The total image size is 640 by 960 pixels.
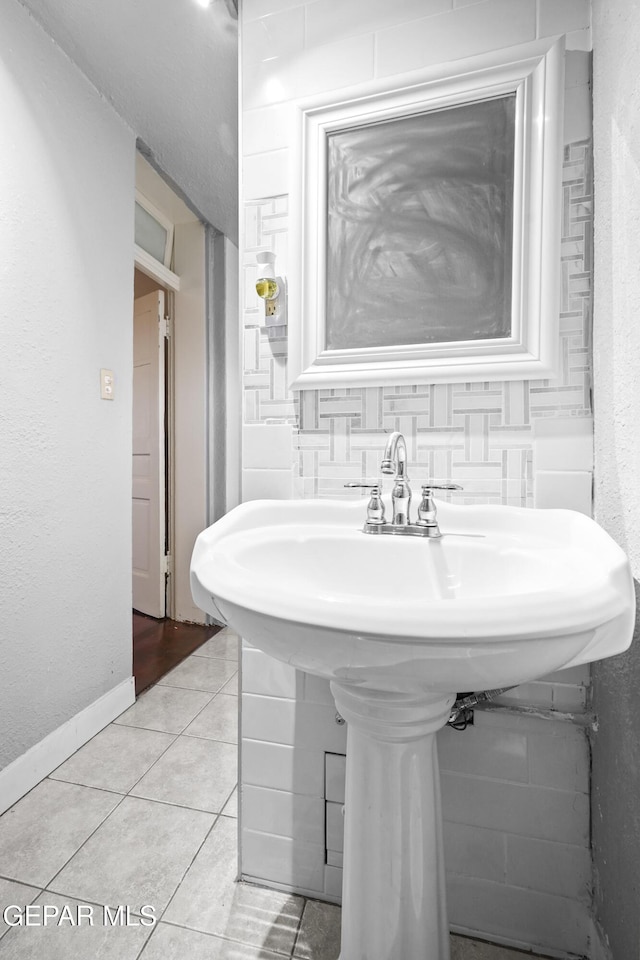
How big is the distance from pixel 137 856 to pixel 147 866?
0.05 metres

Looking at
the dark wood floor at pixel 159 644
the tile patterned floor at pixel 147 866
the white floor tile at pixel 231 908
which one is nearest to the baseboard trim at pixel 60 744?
the tile patterned floor at pixel 147 866

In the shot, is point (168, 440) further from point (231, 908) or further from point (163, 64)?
point (231, 908)

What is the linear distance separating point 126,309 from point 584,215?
1588 mm

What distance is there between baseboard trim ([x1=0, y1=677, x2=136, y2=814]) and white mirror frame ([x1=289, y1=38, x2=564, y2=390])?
1.32 metres

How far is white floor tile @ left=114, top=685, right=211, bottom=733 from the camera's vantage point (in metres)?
1.74

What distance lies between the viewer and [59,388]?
59.2 inches

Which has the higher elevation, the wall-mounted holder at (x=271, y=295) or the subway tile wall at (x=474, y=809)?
the wall-mounted holder at (x=271, y=295)

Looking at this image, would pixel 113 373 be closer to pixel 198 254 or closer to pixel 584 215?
pixel 198 254

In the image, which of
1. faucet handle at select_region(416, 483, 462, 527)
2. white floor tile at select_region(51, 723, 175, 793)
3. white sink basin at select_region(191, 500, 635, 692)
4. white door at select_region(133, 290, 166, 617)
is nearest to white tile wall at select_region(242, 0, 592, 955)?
faucet handle at select_region(416, 483, 462, 527)

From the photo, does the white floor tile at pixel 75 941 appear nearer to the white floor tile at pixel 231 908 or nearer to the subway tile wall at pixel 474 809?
the white floor tile at pixel 231 908

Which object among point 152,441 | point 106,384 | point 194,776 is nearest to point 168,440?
point 152,441

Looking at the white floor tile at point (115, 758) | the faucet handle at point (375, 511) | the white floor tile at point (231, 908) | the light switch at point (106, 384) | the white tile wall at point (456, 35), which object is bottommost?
the white floor tile at point (115, 758)

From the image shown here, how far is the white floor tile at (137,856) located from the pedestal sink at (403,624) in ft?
1.75

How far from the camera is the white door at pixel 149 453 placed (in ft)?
9.08
